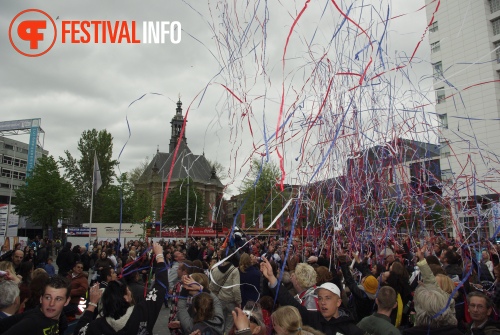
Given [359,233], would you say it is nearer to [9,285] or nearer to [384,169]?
[384,169]

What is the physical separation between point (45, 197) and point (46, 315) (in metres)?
40.0

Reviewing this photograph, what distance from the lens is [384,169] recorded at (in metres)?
7.43

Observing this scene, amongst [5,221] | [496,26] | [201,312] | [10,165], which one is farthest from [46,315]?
[10,165]

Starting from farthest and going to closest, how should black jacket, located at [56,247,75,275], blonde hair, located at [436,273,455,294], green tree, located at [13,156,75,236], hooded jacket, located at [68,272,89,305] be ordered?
1. green tree, located at [13,156,75,236]
2. black jacket, located at [56,247,75,275]
3. hooded jacket, located at [68,272,89,305]
4. blonde hair, located at [436,273,455,294]

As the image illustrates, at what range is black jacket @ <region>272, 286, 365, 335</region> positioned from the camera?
10.5 ft

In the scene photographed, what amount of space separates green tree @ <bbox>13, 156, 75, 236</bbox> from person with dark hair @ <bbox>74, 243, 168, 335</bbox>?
129ft

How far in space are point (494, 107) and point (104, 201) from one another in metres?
42.4

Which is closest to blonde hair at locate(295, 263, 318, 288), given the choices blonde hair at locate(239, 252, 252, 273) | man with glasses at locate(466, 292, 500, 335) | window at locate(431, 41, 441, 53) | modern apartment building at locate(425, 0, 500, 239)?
blonde hair at locate(239, 252, 252, 273)

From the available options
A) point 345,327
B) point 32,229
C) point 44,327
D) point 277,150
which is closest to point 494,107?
point 277,150

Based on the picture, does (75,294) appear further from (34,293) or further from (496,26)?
(496,26)

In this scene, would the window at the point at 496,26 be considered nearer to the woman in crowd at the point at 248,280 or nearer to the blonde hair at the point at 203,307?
the woman in crowd at the point at 248,280

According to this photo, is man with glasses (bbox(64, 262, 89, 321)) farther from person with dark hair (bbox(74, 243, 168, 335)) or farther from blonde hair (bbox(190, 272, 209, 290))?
person with dark hair (bbox(74, 243, 168, 335))

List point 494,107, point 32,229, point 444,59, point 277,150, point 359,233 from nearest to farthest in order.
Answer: point 277,150 → point 359,233 → point 494,107 → point 444,59 → point 32,229

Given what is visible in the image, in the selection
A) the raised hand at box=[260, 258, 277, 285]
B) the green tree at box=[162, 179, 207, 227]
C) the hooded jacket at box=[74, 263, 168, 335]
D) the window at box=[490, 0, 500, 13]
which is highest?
the window at box=[490, 0, 500, 13]
